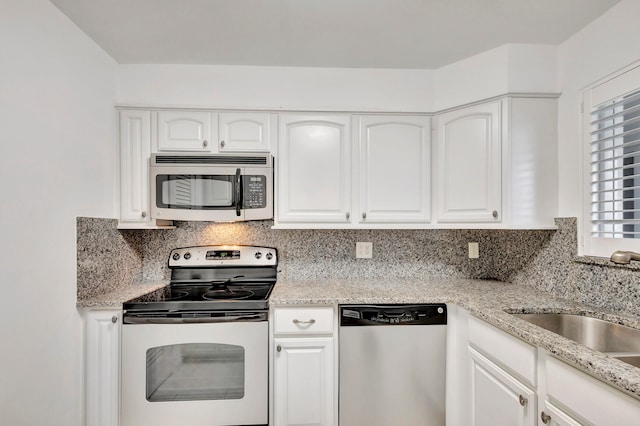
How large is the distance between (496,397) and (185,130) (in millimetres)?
2217

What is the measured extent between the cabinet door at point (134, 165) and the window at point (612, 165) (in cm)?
252

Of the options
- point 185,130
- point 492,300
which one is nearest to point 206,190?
point 185,130

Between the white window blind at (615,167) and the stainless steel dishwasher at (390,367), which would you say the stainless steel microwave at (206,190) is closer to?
the stainless steel dishwasher at (390,367)

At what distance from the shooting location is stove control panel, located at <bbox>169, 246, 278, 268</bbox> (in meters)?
2.22

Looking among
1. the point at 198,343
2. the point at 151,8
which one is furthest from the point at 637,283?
the point at 151,8

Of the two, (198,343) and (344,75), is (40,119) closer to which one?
(198,343)

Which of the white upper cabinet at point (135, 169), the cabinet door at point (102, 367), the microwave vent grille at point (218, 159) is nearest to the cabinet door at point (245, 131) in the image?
the microwave vent grille at point (218, 159)

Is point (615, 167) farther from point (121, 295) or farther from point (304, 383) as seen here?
point (121, 295)

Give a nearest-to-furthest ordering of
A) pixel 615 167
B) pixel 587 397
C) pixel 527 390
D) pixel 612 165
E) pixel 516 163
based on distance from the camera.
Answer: pixel 587 397 < pixel 527 390 < pixel 615 167 < pixel 612 165 < pixel 516 163

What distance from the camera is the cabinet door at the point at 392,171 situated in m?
2.05

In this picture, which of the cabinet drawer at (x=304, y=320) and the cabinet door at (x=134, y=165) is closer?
the cabinet drawer at (x=304, y=320)

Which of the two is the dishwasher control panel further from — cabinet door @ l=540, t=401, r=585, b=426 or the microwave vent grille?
the microwave vent grille

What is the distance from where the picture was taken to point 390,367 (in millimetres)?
1726

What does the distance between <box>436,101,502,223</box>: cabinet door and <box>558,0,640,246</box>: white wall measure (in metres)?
0.35
